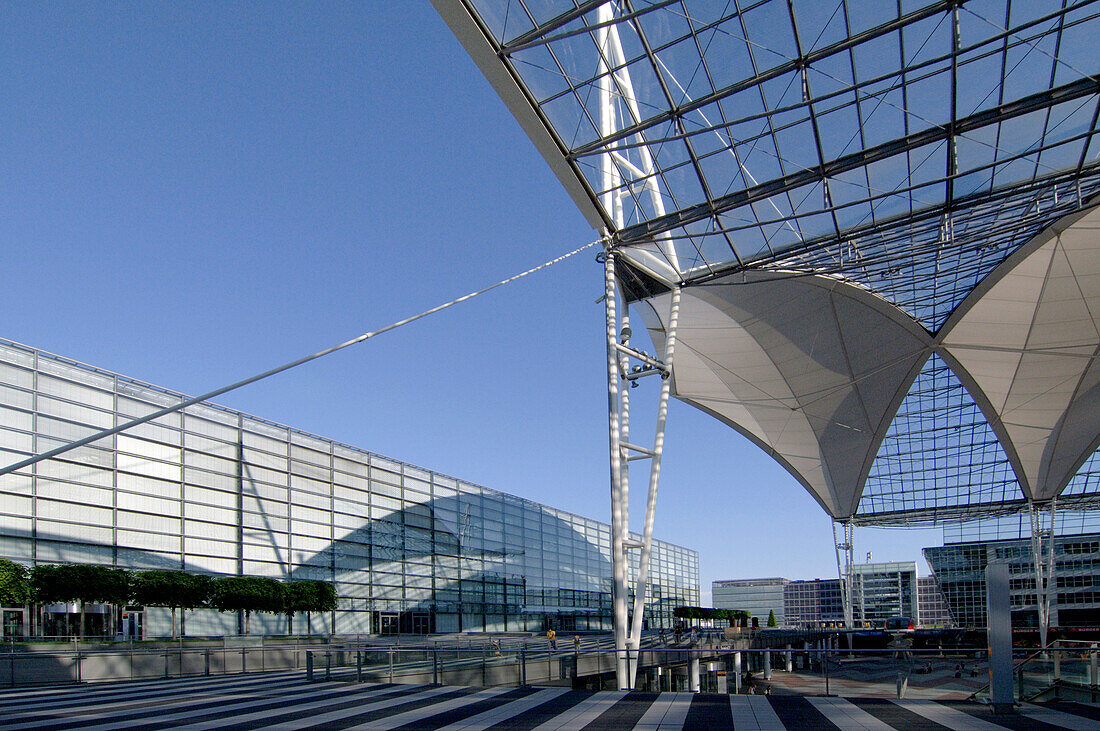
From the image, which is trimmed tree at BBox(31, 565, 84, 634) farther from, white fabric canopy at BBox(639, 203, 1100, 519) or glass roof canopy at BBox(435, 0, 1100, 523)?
white fabric canopy at BBox(639, 203, 1100, 519)

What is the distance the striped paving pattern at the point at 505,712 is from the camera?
37.9 ft

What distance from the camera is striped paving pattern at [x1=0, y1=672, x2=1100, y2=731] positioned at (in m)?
11.5

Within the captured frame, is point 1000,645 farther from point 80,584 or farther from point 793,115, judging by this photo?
point 80,584

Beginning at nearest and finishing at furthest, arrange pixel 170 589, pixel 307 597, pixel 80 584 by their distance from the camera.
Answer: pixel 80 584 → pixel 170 589 → pixel 307 597

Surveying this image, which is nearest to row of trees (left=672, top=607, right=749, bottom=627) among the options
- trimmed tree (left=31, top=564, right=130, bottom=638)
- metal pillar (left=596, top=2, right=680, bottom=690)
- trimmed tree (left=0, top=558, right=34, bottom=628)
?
trimmed tree (left=31, top=564, right=130, bottom=638)

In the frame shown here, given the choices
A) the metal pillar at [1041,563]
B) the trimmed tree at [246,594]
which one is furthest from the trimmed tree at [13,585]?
the metal pillar at [1041,563]

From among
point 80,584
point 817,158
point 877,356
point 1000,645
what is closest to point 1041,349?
point 877,356

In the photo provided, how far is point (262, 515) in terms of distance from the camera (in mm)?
49844

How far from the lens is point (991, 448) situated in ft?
199

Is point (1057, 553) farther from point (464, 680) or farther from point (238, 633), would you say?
point (464, 680)

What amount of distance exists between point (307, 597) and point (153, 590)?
419 inches

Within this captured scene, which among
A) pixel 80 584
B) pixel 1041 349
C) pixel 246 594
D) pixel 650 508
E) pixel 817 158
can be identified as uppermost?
pixel 817 158

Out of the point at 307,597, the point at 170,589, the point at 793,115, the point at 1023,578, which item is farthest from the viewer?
the point at 1023,578

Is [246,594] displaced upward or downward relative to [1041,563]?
upward
